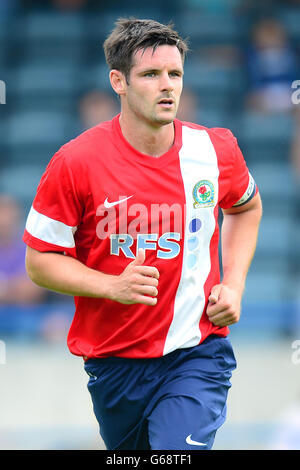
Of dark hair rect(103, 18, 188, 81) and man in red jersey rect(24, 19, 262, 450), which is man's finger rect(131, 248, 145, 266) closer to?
man in red jersey rect(24, 19, 262, 450)

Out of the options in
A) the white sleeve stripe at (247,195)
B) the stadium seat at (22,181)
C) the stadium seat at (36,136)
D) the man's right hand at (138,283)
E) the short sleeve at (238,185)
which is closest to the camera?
the man's right hand at (138,283)

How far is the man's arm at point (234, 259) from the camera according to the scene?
13.1 ft

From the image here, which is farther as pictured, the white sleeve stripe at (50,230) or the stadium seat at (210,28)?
the stadium seat at (210,28)

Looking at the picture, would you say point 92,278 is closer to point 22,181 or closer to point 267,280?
point 267,280

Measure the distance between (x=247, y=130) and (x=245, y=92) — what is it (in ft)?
1.86

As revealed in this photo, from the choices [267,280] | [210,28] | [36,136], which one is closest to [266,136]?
[210,28]

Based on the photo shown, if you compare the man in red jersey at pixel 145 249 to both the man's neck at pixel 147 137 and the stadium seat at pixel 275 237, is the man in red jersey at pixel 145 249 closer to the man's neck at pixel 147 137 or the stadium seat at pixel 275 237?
the man's neck at pixel 147 137

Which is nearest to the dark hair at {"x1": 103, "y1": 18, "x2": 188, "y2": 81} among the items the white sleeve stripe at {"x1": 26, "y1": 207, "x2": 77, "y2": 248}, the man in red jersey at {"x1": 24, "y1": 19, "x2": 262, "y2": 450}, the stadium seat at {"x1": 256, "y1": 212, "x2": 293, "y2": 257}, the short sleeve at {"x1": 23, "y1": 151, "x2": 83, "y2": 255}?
the man in red jersey at {"x1": 24, "y1": 19, "x2": 262, "y2": 450}

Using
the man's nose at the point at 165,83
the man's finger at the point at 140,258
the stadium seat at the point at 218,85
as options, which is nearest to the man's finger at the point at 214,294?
the man's finger at the point at 140,258

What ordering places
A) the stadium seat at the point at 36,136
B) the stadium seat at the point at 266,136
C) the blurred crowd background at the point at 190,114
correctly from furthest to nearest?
the stadium seat at the point at 36,136 < the stadium seat at the point at 266,136 < the blurred crowd background at the point at 190,114

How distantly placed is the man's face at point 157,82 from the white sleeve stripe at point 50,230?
0.59 meters

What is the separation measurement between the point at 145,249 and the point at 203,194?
366mm

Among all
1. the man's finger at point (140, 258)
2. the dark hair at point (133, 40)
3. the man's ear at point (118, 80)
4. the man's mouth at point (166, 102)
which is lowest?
the man's finger at point (140, 258)
